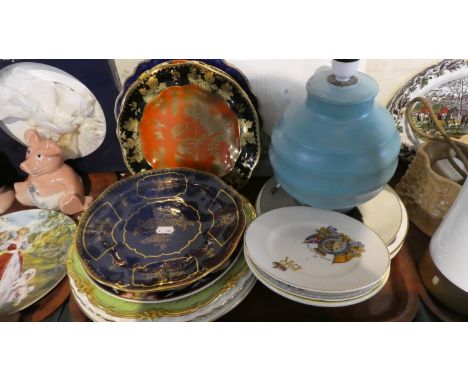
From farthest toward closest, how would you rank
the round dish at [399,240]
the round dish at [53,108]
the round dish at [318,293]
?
the round dish at [53,108]
the round dish at [399,240]
the round dish at [318,293]

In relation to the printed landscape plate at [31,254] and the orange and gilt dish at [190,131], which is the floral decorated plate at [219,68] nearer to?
the orange and gilt dish at [190,131]

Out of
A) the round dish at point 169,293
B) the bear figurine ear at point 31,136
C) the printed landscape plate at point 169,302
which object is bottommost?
the printed landscape plate at point 169,302

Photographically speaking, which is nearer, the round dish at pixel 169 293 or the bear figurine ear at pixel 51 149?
the round dish at pixel 169 293

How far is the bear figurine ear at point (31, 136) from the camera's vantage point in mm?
773

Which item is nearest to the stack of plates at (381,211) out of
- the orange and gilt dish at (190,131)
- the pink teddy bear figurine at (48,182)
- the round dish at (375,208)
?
the round dish at (375,208)

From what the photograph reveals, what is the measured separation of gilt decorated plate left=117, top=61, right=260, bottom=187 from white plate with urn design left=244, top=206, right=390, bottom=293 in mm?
183

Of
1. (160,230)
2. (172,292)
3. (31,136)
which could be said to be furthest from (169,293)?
(31,136)

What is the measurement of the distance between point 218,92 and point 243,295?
40 cm

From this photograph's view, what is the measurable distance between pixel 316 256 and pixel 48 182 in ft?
1.86

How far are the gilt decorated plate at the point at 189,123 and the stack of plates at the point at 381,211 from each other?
7 centimetres

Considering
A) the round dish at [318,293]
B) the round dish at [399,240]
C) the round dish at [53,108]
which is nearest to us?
the round dish at [318,293]

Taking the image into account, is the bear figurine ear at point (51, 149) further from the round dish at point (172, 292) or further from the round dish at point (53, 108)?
the round dish at point (172, 292)

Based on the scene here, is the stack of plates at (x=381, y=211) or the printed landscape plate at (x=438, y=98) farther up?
the printed landscape plate at (x=438, y=98)

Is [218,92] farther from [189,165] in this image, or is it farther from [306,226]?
[306,226]
